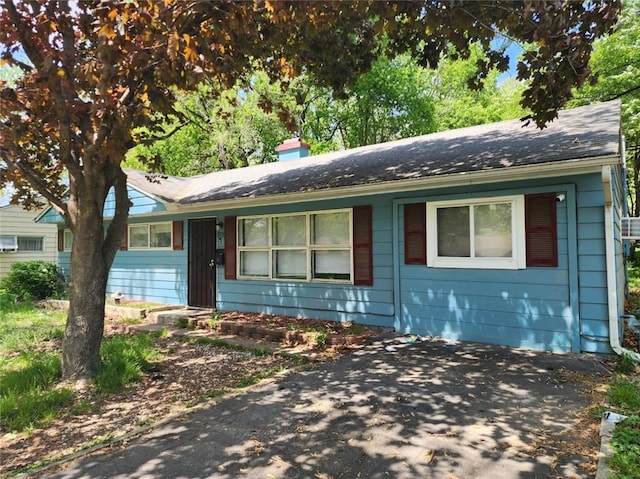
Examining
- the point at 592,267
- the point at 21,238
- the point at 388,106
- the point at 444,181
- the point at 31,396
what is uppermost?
the point at 388,106

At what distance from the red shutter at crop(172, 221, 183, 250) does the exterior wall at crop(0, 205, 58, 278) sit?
10.7 meters

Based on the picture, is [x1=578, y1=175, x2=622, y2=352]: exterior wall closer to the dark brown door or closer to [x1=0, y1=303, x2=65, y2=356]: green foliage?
the dark brown door

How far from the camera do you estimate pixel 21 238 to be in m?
17.2

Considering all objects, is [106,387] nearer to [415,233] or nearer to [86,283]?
[86,283]

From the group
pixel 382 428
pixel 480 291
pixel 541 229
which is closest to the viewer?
pixel 382 428

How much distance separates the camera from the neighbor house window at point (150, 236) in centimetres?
1041

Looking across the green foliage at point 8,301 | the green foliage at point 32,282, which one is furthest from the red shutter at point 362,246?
the green foliage at point 32,282

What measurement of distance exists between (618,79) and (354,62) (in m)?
12.3

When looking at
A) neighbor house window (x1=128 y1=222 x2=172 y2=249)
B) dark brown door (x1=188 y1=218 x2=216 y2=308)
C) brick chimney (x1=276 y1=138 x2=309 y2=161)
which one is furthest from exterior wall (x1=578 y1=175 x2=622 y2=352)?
neighbor house window (x1=128 y1=222 x2=172 y2=249)

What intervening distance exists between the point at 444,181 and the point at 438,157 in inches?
46.3

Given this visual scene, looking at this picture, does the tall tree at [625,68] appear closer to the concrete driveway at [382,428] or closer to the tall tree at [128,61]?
the tall tree at [128,61]

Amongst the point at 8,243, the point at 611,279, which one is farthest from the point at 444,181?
the point at 8,243

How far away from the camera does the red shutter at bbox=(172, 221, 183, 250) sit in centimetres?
988

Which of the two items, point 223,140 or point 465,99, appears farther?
point 465,99
